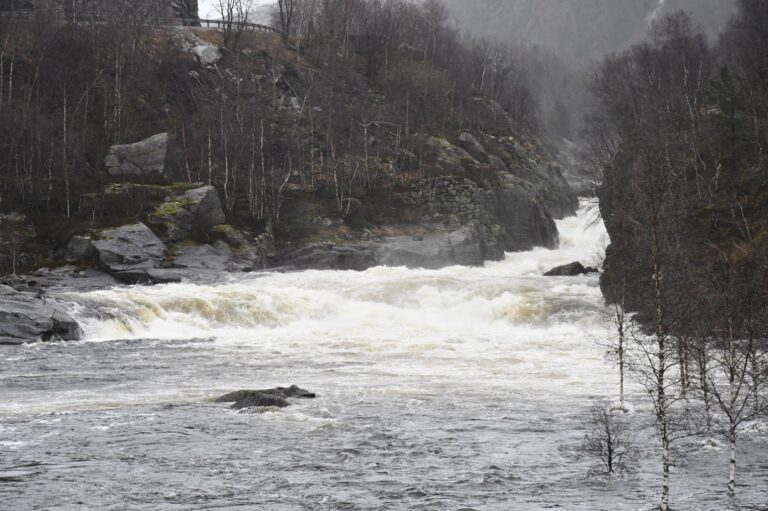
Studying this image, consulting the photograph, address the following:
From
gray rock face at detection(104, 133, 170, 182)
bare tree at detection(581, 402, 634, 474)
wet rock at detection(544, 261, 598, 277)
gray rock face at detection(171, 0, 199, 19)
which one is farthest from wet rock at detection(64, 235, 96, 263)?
gray rock face at detection(171, 0, 199, 19)

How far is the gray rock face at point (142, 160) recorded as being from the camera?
209 ft

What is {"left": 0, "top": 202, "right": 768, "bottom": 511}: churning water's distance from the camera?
15.6 m

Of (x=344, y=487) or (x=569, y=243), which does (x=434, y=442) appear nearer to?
(x=344, y=487)

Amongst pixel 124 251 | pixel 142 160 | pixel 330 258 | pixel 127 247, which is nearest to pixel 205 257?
pixel 127 247

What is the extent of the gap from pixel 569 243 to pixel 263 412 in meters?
67.5

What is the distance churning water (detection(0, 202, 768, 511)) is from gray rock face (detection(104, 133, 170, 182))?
21.6m

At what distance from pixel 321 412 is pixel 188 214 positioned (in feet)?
131

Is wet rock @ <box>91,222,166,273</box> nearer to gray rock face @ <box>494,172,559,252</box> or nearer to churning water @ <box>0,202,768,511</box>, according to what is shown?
churning water @ <box>0,202,768,511</box>

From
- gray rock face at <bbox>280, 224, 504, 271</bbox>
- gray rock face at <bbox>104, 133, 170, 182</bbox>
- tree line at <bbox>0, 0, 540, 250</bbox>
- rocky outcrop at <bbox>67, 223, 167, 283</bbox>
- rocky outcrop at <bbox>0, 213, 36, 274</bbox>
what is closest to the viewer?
rocky outcrop at <bbox>67, 223, 167, 283</bbox>

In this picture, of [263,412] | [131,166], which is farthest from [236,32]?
[263,412]

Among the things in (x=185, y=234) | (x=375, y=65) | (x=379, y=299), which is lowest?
(x=379, y=299)

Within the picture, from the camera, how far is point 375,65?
3915 inches

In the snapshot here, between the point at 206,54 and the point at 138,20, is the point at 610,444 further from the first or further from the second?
the point at 138,20

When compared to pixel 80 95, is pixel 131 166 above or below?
below
